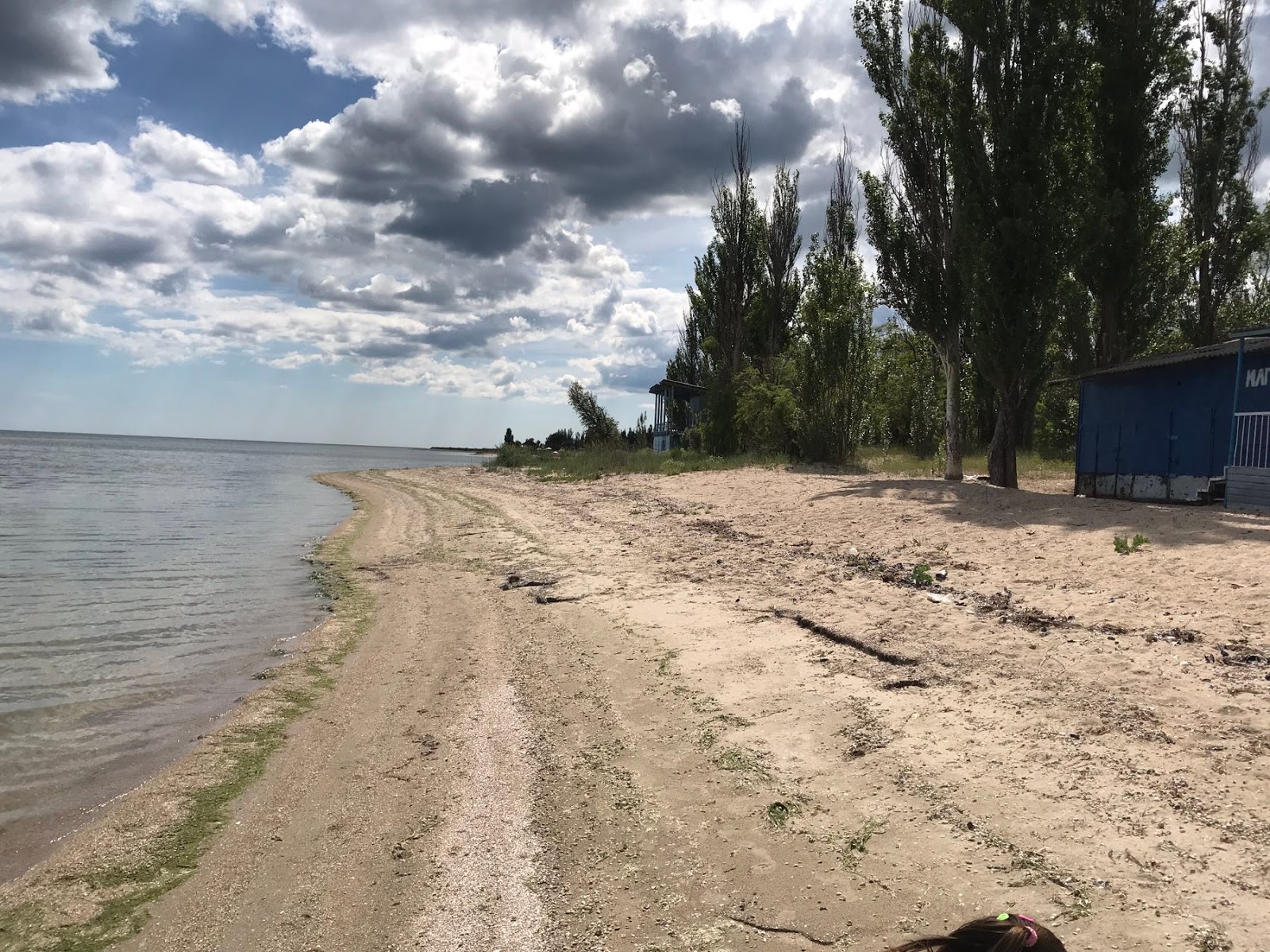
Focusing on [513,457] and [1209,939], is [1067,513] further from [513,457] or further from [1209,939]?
[513,457]

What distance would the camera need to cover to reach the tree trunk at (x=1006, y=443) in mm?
16719

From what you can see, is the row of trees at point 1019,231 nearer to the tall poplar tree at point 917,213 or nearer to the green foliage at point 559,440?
the tall poplar tree at point 917,213

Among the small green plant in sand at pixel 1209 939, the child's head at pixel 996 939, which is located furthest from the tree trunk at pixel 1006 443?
the child's head at pixel 996 939

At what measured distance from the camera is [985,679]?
5.20 metres

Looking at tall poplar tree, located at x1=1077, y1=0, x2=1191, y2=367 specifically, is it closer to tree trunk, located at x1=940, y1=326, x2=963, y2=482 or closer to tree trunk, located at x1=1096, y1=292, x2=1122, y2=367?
tree trunk, located at x1=1096, y1=292, x2=1122, y2=367

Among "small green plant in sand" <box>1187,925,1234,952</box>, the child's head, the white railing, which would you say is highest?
the white railing

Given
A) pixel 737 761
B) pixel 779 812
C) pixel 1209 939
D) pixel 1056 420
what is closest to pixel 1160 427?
pixel 1056 420

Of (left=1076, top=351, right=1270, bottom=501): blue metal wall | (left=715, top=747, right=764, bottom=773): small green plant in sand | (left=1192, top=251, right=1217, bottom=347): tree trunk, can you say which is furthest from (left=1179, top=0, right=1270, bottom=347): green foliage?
(left=715, top=747, right=764, bottom=773): small green plant in sand

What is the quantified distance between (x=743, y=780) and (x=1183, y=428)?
14775mm

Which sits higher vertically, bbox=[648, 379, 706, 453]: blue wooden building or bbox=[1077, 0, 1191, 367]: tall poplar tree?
bbox=[1077, 0, 1191, 367]: tall poplar tree

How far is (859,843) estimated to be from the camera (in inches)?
141

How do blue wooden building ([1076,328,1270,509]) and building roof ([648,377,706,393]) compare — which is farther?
building roof ([648,377,706,393])

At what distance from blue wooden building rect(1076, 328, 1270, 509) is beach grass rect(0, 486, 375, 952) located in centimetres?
1341

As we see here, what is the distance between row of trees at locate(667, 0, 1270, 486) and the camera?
1623 cm
